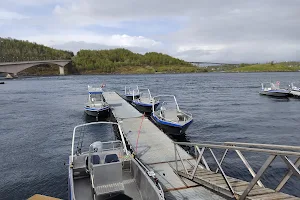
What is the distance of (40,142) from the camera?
26.3 m

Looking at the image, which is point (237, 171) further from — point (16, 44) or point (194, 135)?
point (16, 44)

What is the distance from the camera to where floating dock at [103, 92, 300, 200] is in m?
10.1

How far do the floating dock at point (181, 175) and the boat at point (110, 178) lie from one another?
1.56 meters

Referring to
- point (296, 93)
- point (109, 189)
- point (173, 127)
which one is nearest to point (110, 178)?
point (109, 189)

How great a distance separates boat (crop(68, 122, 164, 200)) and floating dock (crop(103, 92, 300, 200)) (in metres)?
1.56

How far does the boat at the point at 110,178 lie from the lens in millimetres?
10773

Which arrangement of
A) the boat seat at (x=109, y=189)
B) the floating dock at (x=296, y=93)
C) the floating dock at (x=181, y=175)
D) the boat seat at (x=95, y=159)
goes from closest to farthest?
the floating dock at (x=181, y=175) → the boat seat at (x=109, y=189) → the boat seat at (x=95, y=159) → the floating dock at (x=296, y=93)

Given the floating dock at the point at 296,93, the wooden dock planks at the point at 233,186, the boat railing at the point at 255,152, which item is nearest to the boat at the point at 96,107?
the boat railing at the point at 255,152

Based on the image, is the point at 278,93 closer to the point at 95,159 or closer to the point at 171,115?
the point at 171,115

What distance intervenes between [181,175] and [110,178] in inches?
172

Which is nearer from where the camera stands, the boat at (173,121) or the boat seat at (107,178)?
the boat seat at (107,178)

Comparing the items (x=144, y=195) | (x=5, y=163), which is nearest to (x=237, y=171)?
(x=144, y=195)

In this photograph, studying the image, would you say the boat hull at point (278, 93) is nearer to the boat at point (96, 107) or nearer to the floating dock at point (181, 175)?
the boat at point (96, 107)

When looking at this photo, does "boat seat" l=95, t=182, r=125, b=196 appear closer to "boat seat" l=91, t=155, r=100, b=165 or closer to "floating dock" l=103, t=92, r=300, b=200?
"boat seat" l=91, t=155, r=100, b=165
